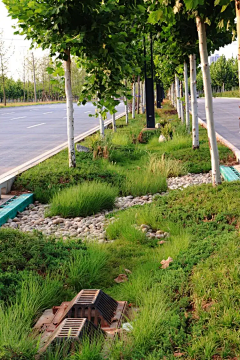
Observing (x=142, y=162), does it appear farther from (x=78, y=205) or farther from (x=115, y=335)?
(x=115, y=335)

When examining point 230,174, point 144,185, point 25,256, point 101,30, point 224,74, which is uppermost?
point 224,74

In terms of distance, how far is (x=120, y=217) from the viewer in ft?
21.4

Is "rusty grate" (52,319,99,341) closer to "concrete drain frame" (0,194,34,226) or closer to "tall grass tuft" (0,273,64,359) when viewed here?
"tall grass tuft" (0,273,64,359)

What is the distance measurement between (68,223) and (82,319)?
11.5ft

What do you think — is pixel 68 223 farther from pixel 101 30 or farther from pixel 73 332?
pixel 73 332

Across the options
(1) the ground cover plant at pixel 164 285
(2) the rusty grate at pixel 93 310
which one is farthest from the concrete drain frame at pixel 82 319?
(1) the ground cover plant at pixel 164 285

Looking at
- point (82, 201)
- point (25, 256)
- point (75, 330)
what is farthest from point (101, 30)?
point (75, 330)

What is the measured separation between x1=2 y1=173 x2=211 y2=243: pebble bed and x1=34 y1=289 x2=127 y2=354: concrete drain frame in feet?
6.21

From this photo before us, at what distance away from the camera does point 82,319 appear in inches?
139

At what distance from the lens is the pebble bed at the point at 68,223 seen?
6445 millimetres

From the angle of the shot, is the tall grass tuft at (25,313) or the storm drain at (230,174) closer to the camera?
the tall grass tuft at (25,313)

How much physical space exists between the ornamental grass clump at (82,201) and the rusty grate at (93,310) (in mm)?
3532

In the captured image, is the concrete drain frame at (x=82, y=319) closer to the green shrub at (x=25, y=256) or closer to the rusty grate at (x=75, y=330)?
the rusty grate at (x=75, y=330)

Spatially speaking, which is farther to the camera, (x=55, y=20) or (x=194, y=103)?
(x=194, y=103)
